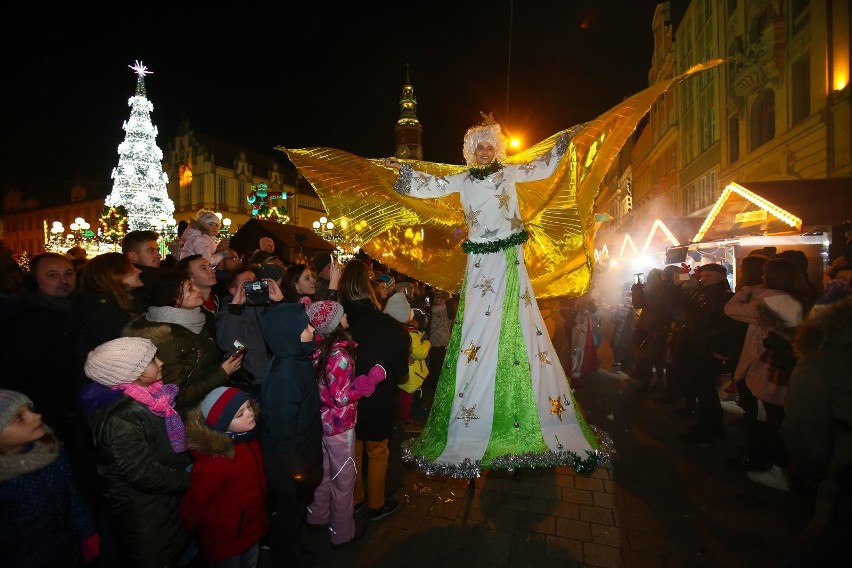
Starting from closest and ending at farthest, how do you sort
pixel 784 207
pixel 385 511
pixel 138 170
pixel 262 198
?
1. pixel 385 511
2. pixel 784 207
3. pixel 262 198
4. pixel 138 170

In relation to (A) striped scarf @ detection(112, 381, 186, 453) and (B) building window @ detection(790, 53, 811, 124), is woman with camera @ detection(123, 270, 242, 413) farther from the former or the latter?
(B) building window @ detection(790, 53, 811, 124)

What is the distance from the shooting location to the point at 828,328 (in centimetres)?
213

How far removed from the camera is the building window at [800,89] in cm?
1319

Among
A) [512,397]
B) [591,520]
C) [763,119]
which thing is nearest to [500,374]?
[512,397]

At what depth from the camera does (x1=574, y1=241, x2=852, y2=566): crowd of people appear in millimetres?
1989

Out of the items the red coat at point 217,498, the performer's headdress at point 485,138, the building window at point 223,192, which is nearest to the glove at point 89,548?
the red coat at point 217,498

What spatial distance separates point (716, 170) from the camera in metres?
20.1

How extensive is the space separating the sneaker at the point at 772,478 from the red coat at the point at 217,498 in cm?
426

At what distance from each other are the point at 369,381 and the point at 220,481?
1.11 meters

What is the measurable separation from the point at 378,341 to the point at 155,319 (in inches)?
59.1

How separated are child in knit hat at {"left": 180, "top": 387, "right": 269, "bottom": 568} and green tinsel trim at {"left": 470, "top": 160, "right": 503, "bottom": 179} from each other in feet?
9.24

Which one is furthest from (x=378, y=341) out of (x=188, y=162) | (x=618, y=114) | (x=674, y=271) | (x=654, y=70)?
(x=188, y=162)

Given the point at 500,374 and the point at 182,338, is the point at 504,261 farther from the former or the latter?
the point at 182,338

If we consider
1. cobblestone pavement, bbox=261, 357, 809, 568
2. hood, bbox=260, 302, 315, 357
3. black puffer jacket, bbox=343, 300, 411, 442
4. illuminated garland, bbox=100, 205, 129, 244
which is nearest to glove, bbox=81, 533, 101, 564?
cobblestone pavement, bbox=261, 357, 809, 568
